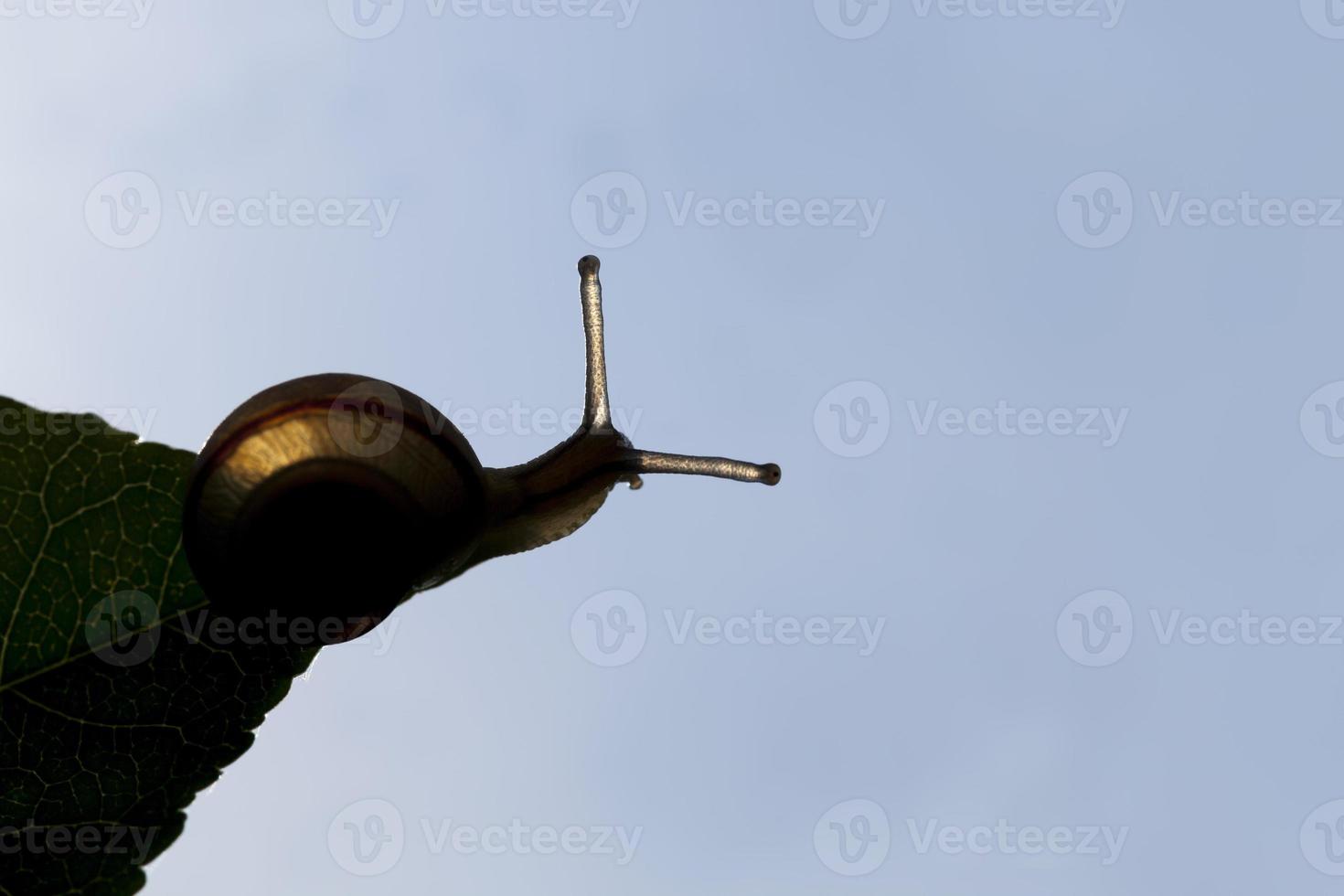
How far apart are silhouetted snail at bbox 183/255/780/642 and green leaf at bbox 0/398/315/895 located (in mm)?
119

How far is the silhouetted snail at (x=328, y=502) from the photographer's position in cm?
233

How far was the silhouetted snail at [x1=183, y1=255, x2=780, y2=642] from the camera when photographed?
91.6 inches

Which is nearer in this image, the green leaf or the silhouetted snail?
the green leaf

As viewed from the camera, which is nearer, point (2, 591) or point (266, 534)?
point (2, 591)

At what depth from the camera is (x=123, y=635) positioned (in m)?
2.27

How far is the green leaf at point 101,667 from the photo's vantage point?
7.28 feet

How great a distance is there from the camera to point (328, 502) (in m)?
2.43

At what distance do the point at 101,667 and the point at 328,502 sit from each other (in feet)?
1.91

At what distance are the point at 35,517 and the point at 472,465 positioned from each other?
0.99 meters

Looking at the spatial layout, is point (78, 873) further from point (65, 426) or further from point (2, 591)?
point (65, 426)

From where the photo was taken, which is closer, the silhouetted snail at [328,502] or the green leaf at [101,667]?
the green leaf at [101,667]

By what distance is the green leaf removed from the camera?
222 cm

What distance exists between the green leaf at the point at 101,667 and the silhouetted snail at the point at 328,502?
12 centimetres

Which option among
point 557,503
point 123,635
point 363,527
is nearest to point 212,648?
point 123,635
